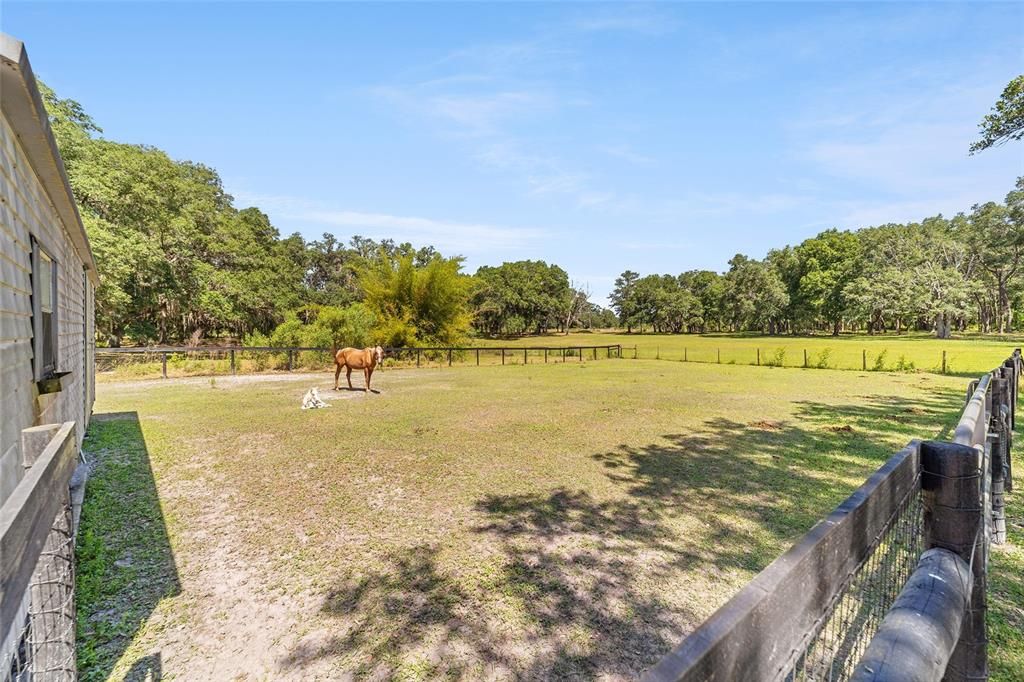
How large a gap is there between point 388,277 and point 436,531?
21506 millimetres

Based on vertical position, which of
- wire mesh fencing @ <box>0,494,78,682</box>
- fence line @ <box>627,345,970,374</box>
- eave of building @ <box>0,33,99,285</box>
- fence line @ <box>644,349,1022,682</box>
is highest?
eave of building @ <box>0,33,99,285</box>

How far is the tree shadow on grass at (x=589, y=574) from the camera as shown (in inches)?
102

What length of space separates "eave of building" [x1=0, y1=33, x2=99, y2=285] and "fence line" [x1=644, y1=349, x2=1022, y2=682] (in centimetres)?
377

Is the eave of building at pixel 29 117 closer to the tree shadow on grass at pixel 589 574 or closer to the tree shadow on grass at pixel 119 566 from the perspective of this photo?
the tree shadow on grass at pixel 119 566

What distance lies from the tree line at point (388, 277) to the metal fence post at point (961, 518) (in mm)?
15784

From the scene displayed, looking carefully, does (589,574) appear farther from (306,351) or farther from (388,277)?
(388,277)

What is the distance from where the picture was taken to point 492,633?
109 inches

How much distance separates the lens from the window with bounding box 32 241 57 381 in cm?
352

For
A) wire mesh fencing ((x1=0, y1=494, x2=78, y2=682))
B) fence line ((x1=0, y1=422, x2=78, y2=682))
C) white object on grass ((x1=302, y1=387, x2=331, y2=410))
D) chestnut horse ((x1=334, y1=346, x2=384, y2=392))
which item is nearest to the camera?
fence line ((x1=0, y1=422, x2=78, y2=682))

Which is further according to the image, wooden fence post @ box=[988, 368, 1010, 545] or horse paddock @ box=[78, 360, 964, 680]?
wooden fence post @ box=[988, 368, 1010, 545]

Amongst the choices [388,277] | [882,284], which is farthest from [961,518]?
[882,284]

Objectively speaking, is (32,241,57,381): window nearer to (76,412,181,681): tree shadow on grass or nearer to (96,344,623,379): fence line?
(76,412,181,681): tree shadow on grass

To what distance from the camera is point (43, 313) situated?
4.35 m

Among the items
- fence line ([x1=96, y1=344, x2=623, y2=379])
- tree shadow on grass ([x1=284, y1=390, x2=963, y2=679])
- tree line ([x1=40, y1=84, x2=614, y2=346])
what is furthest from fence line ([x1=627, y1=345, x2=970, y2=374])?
tree shadow on grass ([x1=284, y1=390, x2=963, y2=679])
